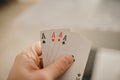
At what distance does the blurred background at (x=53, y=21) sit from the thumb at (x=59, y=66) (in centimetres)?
41

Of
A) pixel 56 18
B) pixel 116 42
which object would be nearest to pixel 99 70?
pixel 116 42

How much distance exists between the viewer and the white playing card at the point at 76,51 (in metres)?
0.77

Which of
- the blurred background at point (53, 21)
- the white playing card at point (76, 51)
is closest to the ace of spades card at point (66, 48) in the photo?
the white playing card at point (76, 51)

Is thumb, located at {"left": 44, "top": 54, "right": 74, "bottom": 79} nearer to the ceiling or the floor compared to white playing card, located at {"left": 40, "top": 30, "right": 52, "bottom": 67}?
nearer to the floor

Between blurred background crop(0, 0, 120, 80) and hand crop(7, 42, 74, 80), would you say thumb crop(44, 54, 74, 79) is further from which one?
blurred background crop(0, 0, 120, 80)

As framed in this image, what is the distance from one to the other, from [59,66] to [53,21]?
4.16ft

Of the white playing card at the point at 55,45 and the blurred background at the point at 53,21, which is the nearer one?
the white playing card at the point at 55,45

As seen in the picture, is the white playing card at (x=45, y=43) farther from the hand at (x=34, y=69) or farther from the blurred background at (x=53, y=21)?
the blurred background at (x=53, y=21)

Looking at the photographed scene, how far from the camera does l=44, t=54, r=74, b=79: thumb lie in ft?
2.43

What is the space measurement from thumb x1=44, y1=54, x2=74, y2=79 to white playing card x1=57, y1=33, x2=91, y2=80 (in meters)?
0.02

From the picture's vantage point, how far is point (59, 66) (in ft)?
2.47

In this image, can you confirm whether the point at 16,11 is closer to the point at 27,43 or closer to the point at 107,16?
the point at 27,43

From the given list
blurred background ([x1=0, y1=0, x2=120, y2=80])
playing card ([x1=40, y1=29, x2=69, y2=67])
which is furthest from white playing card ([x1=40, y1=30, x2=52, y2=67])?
blurred background ([x1=0, y1=0, x2=120, y2=80])

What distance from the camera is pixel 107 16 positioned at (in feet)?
6.81
